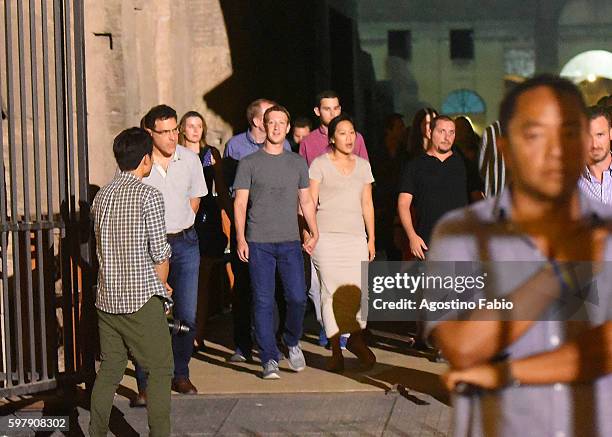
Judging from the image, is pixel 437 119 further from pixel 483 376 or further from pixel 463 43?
pixel 463 43

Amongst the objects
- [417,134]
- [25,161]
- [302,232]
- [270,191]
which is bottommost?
[302,232]

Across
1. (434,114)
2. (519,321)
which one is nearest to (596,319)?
(519,321)

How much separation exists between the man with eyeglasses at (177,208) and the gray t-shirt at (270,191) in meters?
0.72

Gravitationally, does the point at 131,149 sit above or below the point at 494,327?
above

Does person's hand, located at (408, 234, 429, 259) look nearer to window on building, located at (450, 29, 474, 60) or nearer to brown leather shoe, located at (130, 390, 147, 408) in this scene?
brown leather shoe, located at (130, 390, 147, 408)

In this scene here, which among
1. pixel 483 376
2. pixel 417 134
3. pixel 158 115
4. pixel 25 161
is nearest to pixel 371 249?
pixel 417 134

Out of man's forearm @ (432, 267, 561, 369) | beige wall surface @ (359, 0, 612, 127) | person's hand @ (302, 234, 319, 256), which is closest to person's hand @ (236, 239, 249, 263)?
person's hand @ (302, 234, 319, 256)

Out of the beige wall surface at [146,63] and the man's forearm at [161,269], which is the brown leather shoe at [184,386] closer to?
the man's forearm at [161,269]

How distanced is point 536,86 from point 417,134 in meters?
7.96

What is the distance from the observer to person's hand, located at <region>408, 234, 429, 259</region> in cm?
912

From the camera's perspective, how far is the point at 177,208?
7.95 meters

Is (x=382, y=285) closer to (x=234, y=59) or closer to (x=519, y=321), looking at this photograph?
(x=234, y=59)

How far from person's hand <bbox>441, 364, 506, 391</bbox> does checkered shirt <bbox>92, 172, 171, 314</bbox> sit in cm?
420

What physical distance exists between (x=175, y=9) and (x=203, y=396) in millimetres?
5260
